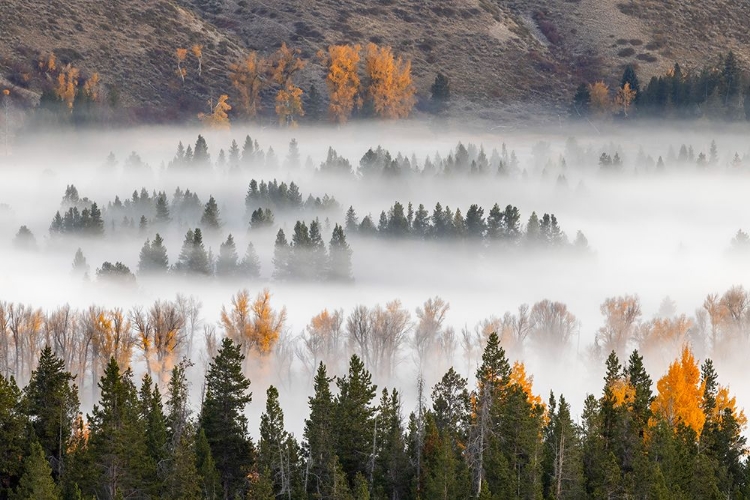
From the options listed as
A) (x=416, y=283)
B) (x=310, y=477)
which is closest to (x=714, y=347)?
(x=416, y=283)

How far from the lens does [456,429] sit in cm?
9638

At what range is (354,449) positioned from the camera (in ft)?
303

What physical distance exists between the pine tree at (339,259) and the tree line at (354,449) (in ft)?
304

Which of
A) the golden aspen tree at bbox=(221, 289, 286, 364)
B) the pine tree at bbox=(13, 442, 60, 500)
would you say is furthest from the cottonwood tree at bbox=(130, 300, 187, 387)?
the pine tree at bbox=(13, 442, 60, 500)

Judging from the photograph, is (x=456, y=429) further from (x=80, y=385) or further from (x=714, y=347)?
(x=714, y=347)

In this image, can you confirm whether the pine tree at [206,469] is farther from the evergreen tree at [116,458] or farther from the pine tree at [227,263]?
the pine tree at [227,263]

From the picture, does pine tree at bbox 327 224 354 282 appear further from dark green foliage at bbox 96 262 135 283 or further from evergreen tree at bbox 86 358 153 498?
evergreen tree at bbox 86 358 153 498

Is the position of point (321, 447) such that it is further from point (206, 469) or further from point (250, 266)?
point (250, 266)

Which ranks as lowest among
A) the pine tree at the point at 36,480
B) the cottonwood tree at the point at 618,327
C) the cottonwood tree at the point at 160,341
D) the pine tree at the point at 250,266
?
the pine tree at the point at 36,480

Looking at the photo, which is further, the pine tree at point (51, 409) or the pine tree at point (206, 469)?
the pine tree at point (51, 409)

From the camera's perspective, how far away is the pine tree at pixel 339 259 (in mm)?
190375

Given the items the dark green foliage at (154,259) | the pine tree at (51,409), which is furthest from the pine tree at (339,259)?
the pine tree at (51,409)

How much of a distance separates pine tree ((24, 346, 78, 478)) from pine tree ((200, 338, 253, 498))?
880cm

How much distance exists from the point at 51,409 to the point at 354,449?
19420 mm
